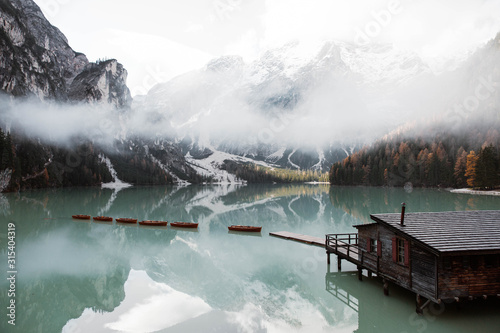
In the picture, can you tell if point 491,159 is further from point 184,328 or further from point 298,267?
point 184,328

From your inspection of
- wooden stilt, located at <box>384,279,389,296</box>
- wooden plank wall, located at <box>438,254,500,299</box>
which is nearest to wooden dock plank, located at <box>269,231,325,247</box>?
wooden stilt, located at <box>384,279,389,296</box>

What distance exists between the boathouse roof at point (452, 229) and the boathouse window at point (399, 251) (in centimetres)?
78

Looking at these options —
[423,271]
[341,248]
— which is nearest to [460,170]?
[341,248]

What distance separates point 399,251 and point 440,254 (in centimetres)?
347

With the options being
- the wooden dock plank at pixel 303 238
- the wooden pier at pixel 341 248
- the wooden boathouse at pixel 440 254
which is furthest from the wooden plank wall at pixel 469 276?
A: the wooden dock plank at pixel 303 238

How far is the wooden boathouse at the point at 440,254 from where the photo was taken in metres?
16.0

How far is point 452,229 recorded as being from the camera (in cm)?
1819

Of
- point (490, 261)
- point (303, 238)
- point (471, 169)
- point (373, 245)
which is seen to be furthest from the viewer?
point (471, 169)

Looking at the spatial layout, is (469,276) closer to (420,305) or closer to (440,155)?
(420,305)

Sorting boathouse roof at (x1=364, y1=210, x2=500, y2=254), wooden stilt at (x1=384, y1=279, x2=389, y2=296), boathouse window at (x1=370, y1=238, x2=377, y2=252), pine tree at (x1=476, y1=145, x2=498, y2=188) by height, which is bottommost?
wooden stilt at (x1=384, y1=279, x2=389, y2=296)

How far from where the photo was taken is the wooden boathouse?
52.5ft

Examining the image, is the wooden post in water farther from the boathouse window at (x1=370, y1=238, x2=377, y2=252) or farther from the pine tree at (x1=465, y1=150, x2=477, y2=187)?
the pine tree at (x1=465, y1=150, x2=477, y2=187)

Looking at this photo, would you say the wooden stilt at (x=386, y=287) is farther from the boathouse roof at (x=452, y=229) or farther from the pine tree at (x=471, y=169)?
the pine tree at (x=471, y=169)

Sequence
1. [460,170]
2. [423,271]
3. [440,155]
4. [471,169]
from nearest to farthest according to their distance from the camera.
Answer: [423,271]
[471,169]
[460,170]
[440,155]
